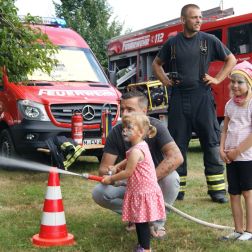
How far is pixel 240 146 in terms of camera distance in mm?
4156

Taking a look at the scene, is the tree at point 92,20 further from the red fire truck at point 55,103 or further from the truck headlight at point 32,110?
the truck headlight at point 32,110

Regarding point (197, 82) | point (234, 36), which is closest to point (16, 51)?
point (197, 82)

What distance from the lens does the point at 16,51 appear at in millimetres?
7184

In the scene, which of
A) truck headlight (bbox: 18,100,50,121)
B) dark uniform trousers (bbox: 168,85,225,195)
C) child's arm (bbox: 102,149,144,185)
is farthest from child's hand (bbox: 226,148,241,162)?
truck headlight (bbox: 18,100,50,121)

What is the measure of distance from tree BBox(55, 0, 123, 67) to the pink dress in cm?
2655

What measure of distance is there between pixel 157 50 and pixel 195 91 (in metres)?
7.96

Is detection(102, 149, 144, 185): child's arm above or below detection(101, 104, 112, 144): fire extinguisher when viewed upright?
below

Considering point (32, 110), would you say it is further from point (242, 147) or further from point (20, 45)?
point (242, 147)

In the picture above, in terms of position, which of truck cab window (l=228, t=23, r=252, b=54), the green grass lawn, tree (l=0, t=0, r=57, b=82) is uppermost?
truck cab window (l=228, t=23, r=252, b=54)

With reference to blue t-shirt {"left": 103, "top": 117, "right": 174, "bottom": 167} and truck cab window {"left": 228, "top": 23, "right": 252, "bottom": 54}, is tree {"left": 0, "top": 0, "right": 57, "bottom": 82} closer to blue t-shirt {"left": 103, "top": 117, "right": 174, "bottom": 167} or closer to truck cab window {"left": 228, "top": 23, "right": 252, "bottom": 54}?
blue t-shirt {"left": 103, "top": 117, "right": 174, "bottom": 167}

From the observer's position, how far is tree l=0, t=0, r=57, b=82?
279 inches

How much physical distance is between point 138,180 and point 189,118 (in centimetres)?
213

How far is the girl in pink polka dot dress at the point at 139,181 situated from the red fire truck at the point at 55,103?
13.0 ft

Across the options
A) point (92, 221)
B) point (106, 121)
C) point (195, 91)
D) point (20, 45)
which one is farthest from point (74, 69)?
point (92, 221)
